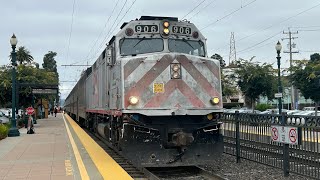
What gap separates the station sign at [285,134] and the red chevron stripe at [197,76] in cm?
163

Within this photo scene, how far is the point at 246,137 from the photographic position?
1153 centimetres

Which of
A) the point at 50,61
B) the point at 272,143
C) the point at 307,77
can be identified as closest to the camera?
the point at 272,143

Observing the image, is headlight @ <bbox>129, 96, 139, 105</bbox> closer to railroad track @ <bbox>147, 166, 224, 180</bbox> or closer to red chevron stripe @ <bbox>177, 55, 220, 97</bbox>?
red chevron stripe @ <bbox>177, 55, 220, 97</bbox>

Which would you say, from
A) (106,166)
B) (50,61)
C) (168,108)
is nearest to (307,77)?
(168,108)

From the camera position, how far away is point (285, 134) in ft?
30.5

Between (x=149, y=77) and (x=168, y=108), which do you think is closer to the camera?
(x=168, y=108)

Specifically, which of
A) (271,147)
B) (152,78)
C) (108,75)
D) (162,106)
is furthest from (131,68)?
(271,147)

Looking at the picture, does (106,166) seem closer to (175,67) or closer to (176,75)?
(176,75)

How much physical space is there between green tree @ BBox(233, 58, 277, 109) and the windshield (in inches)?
1172

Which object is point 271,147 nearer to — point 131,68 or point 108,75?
point 131,68

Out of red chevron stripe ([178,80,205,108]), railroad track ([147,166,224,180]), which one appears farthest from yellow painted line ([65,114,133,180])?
red chevron stripe ([178,80,205,108])

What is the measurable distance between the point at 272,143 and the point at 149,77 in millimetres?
3460

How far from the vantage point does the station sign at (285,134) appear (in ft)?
29.4

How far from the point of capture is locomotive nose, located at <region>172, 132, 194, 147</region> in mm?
9508
